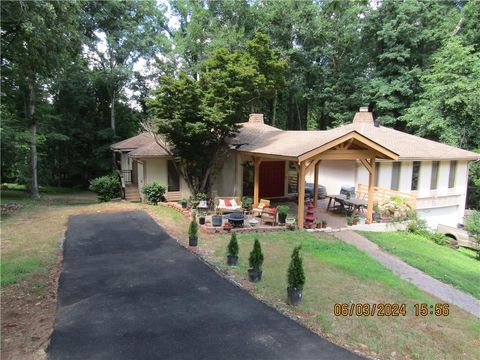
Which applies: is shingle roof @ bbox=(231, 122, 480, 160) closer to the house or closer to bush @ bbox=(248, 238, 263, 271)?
the house

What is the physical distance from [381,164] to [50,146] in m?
27.0

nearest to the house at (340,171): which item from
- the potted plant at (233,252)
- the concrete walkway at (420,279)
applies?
the concrete walkway at (420,279)

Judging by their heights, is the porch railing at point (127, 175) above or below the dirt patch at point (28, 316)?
above

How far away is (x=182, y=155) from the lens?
15.4 meters

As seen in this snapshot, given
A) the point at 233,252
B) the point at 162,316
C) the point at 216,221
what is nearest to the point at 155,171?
the point at 216,221

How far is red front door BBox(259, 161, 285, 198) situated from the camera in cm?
1770

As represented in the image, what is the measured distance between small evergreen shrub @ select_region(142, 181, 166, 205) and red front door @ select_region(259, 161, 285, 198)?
5.19 metres

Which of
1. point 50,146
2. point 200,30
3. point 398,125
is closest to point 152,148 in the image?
point 200,30

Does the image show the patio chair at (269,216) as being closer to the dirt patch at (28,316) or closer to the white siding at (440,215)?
the dirt patch at (28,316)

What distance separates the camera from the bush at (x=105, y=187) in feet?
57.1

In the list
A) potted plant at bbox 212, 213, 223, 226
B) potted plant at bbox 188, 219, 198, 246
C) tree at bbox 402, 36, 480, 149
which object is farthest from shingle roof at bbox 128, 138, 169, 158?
tree at bbox 402, 36, 480, 149

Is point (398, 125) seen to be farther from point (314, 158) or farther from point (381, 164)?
point (314, 158)

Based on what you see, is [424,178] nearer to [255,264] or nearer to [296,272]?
[255,264]

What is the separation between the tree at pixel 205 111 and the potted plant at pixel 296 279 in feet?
29.0
